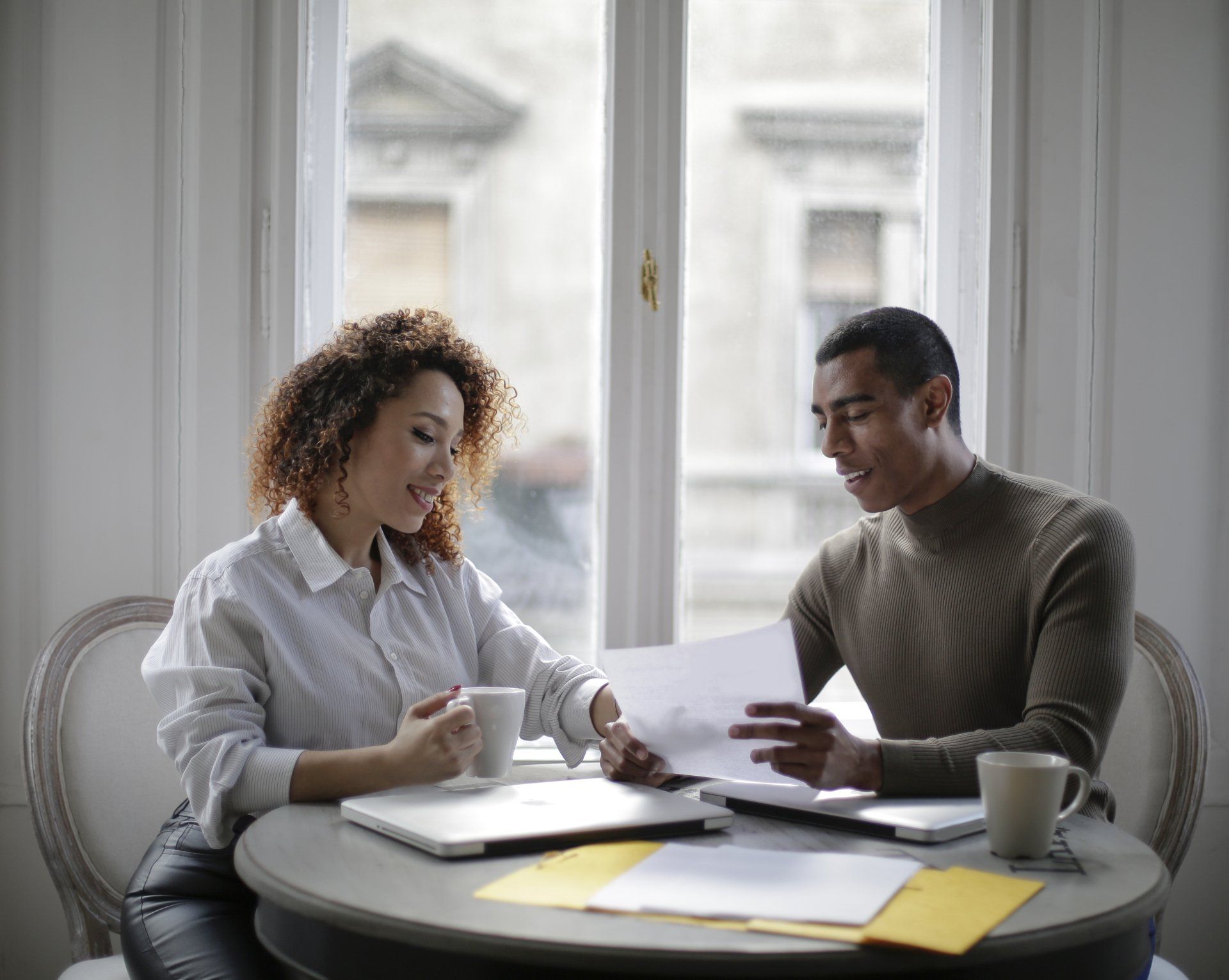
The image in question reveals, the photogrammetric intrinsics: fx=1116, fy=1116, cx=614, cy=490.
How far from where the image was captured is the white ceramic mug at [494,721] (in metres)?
1.34

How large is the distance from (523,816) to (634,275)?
1.39 meters

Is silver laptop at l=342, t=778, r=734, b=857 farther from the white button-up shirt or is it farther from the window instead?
the window

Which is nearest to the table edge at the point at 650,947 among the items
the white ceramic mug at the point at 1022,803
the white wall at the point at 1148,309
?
the white ceramic mug at the point at 1022,803

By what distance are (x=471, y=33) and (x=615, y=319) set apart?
68 cm

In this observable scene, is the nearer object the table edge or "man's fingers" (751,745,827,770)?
the table edge

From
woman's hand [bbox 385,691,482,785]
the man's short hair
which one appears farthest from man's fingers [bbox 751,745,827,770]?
the man's short hair

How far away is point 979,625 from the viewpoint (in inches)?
62.3

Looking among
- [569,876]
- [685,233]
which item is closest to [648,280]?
[685,233]

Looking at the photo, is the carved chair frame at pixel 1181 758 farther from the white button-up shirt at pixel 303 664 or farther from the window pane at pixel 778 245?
the white button-up shirt at pixel 303 664

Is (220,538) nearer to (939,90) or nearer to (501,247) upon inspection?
(501,247)

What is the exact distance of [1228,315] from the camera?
233cm

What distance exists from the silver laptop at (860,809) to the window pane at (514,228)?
1.05 meters

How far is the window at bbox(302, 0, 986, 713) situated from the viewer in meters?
2.30

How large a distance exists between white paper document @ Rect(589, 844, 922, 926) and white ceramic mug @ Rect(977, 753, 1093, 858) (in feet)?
0.31
